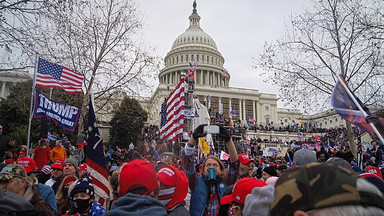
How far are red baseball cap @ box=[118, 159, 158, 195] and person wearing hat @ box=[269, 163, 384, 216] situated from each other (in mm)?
1346

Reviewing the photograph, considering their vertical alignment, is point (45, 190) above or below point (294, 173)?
below

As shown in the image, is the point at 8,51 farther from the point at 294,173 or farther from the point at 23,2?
the point at 294,173

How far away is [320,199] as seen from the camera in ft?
2.70

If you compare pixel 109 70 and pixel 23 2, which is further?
pixel 109 70

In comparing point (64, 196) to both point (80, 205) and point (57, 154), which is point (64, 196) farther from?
point (57, 154)

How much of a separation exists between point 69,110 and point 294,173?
25.1ft

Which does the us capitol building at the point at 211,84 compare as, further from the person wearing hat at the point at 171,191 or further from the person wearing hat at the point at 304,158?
the person wearing hat at the point at 171,191

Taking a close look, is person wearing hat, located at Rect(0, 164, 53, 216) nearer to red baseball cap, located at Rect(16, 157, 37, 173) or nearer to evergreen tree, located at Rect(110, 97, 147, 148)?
red baseball cap, located at Rect(16, 157, 37, 173)

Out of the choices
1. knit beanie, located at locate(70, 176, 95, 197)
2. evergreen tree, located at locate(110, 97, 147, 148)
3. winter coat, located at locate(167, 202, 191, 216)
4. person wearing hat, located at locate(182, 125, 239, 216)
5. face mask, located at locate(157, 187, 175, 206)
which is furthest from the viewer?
evergreen tree, located at locate(110, 97, 147, 148)

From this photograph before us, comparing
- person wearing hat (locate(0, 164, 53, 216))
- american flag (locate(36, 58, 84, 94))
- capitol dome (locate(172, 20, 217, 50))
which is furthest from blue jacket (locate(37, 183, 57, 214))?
capitol dome (locate(172, 20, 217, 50))

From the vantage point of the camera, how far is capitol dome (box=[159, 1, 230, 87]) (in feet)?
250

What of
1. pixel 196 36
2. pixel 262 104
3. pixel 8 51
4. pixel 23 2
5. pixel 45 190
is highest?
pixel 196 36

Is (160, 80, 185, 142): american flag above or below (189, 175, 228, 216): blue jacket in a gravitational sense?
above

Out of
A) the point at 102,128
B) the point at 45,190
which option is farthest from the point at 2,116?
the point at 45,190
